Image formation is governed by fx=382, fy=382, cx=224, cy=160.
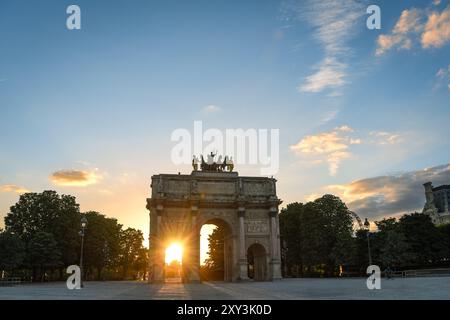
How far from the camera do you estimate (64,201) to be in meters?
62.4

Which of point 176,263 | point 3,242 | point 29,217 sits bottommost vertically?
point 176,263

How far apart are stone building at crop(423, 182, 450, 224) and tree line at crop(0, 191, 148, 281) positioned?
13206 cm

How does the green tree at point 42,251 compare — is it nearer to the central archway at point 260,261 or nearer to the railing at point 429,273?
the central archway at point 260,261

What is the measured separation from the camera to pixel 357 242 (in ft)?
193

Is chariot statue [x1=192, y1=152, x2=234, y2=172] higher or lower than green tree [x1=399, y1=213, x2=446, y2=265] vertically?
higher

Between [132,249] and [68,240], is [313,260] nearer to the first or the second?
[68,240]

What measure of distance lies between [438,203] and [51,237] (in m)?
181

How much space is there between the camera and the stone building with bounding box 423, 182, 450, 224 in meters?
155

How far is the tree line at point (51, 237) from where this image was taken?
50.3 metres

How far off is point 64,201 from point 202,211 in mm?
24735

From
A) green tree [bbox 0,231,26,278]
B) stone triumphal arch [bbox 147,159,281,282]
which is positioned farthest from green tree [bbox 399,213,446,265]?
green tree [bbox 0,231,26,278]

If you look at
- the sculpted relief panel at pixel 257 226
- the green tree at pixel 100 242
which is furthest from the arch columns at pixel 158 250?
the green tree at pixel 100 242

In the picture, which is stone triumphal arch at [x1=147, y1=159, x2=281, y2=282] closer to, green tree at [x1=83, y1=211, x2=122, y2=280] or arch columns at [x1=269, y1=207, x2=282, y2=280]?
arch columns at [x1=269, y1=207, x2=282, y2=280]
